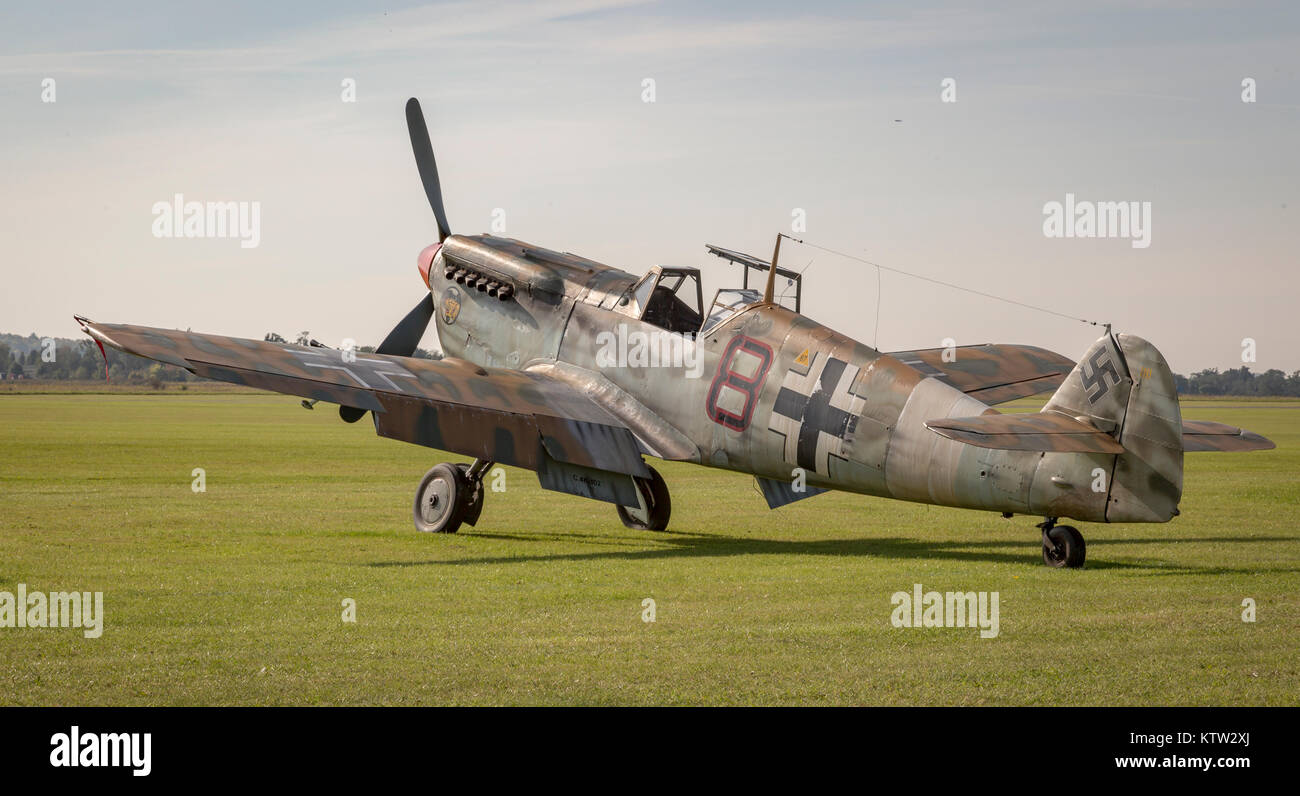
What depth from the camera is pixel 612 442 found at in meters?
15.1

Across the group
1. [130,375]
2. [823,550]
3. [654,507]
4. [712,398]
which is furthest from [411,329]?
[130,375]

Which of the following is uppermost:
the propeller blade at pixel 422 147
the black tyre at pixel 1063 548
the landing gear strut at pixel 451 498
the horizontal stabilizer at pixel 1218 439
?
the propeller blade at pixel 422 147

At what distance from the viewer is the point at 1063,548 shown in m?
12.4

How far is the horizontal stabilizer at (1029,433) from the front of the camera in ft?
36.5

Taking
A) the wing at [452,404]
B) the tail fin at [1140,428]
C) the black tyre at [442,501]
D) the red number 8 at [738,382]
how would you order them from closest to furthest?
the tail fin at [1140,428] < the wing at [452,404] < the red number 8 at [738,382] < the black tyre at [442,501]

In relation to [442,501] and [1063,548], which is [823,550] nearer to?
[1063,548]

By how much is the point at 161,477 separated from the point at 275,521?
743 centimetres

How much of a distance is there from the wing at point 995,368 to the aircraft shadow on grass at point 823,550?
105 inches

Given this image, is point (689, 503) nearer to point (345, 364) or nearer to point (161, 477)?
point (345, 364)

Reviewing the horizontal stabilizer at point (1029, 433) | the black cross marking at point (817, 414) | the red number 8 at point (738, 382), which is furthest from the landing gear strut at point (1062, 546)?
the red number 8 at point (738, 382)

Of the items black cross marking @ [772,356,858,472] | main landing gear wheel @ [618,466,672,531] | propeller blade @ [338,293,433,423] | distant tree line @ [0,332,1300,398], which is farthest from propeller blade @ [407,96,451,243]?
distant tree line @ [0,332,1300,398]

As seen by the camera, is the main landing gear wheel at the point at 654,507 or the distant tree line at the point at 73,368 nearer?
the main landing gear wheel at the point at 654,507

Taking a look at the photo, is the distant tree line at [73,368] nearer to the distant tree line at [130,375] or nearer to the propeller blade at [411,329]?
the distant tree line at [130,375]

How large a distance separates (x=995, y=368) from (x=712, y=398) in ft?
17.0
